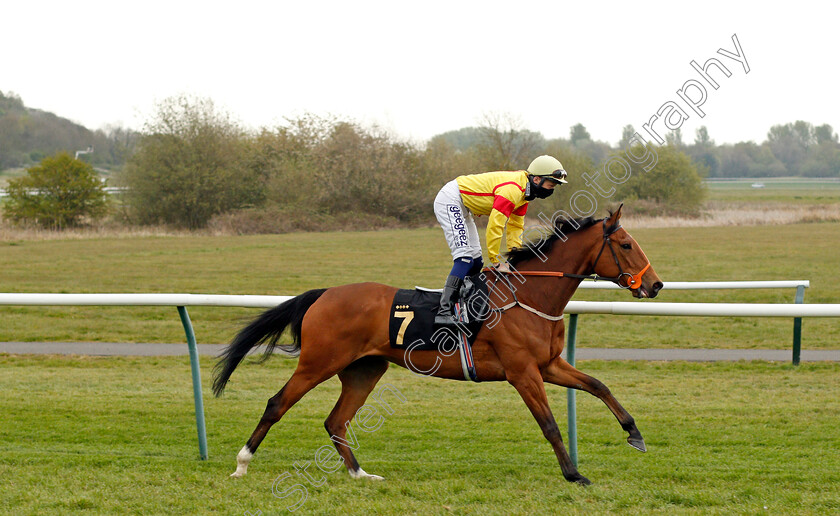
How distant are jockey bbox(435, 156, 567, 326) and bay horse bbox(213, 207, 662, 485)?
0.63 ft

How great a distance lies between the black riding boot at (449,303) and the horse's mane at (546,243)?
0.41 m

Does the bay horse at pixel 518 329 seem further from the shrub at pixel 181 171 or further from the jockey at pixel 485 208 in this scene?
the shrub at pixel 181 171

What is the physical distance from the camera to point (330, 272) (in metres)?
17.0

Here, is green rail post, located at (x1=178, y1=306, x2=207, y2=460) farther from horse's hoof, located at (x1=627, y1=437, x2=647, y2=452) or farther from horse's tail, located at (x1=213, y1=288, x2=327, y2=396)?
horse's hoof, located at (x1=627, y1=437, x2=647, y2=452)

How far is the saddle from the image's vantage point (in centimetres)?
412

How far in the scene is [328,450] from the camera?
4.48 metres

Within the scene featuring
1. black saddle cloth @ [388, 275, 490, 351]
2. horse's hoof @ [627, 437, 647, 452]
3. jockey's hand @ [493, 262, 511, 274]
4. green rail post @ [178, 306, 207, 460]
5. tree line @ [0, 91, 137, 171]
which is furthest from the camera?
tree line @ [0, 91, 137, 171]

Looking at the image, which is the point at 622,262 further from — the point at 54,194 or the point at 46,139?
the point at 46,139

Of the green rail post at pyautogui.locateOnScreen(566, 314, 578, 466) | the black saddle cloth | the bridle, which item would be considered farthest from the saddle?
the green rail post at pyautogui.locateOnScreen(566, 314, 578, 466)

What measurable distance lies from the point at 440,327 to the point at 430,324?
0.18 ft

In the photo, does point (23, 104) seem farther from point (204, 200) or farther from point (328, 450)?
point (328, 450)

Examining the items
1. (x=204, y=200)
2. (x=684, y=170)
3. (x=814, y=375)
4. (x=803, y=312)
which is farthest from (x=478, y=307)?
(x=684, y=170)

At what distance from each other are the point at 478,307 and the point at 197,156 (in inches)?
1164

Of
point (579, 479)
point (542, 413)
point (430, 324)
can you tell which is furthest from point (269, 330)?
point (579, 479)
